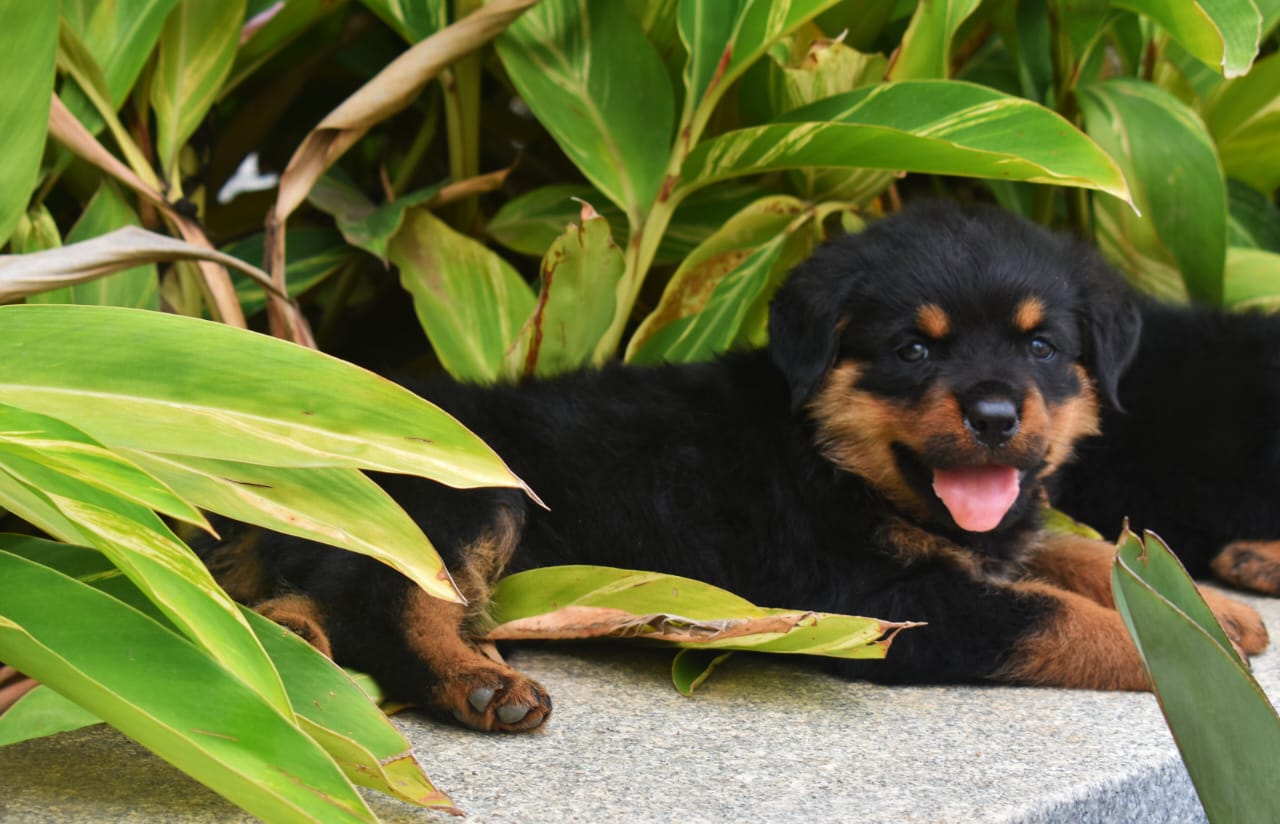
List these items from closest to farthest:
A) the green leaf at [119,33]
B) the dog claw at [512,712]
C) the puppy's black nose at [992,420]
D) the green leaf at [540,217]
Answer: the dog claw at [512,712] → the puppy's black nose at [992,420] → the green leaf at [119,33] → the green leaf at [540,217]

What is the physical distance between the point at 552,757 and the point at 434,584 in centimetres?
48

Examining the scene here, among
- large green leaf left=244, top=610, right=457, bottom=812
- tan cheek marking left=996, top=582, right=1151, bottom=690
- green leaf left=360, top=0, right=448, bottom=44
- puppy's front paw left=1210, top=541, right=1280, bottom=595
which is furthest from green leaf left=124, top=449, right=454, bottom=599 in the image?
puppy's front paw left=1210, top=541, right=1280, bottom=595

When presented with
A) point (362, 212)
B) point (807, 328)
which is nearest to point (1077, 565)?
point (807, 328)

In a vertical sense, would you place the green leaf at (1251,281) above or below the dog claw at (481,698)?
above

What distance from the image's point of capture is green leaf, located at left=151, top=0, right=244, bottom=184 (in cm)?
345

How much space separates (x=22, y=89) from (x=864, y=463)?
1819 millimetres

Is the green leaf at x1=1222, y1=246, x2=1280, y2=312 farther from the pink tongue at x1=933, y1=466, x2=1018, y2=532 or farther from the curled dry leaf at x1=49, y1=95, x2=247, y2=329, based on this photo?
the curled dry leaf at x1=49, y1=95, x2=247, y2=329

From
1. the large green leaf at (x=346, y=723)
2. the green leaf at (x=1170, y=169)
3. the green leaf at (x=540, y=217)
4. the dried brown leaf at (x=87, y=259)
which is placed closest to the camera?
the large green leaf at (x=346, y=723)

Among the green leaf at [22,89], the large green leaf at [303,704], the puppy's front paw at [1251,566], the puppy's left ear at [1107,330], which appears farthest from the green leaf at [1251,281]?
the green leaf at [22,89]

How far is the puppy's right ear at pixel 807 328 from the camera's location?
2859 mm

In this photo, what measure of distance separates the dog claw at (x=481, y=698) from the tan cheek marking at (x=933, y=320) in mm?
1181

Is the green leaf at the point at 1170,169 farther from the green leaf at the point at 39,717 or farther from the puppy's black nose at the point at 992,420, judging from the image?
the green leaf at the point at 39,717

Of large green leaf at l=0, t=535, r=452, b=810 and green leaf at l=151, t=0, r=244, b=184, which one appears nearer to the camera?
large green leaf at l=0, t=535, r=452, b=810

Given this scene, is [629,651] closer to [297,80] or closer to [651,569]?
[651,569]
